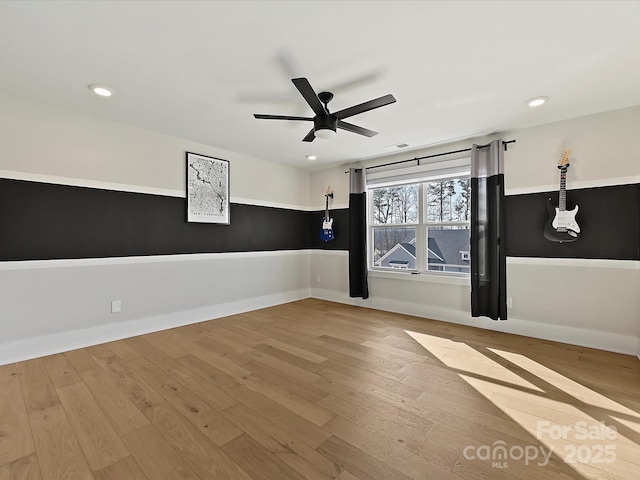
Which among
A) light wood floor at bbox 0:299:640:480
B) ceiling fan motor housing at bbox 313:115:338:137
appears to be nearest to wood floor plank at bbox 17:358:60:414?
light wood floor at bbox 0:299:640:480

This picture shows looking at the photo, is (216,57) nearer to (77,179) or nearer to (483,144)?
(77,179)

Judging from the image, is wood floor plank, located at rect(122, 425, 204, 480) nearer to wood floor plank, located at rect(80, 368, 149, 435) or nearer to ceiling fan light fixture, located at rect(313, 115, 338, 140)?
wood floor plank, located at rect(80, 368, 149, 435)

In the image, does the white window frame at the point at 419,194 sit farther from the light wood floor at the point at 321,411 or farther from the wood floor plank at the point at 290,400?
the wood floor plank at the point at 290,400

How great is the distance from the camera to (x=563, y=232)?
3.22 metres

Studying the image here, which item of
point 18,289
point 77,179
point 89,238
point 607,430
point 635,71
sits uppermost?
point 635,71

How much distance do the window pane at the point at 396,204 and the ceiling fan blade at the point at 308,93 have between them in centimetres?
248

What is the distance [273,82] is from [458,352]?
10.3ft

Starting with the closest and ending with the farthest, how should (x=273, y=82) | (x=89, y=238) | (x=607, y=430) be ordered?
(x=607, y=430) < (x=273, y=82) < (x=89, y=238)

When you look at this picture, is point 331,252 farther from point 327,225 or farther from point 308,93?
point 308,93

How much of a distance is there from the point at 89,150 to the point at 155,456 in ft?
10.5

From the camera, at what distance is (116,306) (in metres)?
3.35

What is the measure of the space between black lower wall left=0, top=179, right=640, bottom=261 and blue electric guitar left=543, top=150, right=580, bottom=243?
82 millimetres

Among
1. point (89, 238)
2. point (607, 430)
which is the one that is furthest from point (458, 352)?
point (89, 238)

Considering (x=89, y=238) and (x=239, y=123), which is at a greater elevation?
(x=239, y=123)
